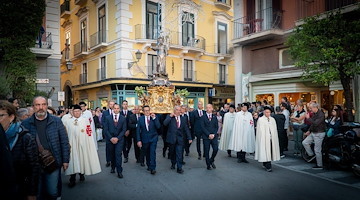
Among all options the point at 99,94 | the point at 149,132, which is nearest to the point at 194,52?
the point at 99,94

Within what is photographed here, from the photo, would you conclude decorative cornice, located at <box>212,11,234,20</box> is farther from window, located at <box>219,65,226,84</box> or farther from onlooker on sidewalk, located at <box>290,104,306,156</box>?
onlooker on sidewalk, located at <box>290,104,306,156</box>

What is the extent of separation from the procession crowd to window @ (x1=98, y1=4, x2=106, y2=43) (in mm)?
14327

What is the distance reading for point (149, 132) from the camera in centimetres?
782

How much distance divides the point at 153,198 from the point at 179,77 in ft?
63.4

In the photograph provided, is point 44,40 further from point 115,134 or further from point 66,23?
point 115,134

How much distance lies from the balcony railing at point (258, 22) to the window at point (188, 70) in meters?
8.39

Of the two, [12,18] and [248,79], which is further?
[248,79]

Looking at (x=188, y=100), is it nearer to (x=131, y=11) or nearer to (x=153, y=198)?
(x=131, y=11)

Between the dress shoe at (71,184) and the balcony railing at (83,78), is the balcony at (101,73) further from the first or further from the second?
the dress shoe at (71,184)

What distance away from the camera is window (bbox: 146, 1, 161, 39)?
22297 mm

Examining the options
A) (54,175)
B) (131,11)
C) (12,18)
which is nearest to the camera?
(54,175)

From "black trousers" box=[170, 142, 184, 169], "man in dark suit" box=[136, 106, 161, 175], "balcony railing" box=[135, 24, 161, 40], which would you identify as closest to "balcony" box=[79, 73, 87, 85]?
"balcony railing" box=[135, 24, 161, 40]

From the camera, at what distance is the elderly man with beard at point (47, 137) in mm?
4602

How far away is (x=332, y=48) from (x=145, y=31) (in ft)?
50.2
